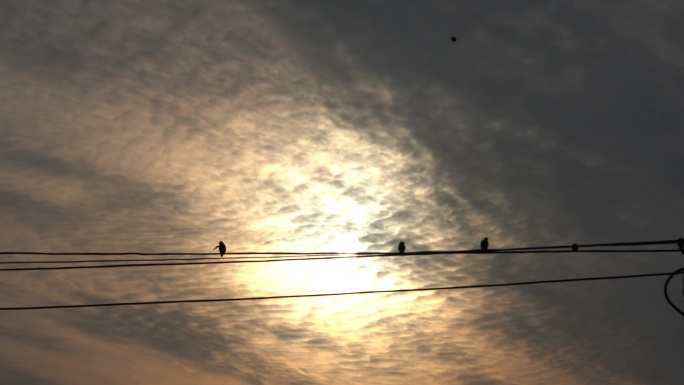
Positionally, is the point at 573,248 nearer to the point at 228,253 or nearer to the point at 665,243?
the point at 665,243

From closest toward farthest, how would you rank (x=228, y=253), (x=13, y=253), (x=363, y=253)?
(x=363, y=253) < (x=13, y=253) < (x=228, y=253)

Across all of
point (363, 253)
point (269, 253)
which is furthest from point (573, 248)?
point (269, 253)

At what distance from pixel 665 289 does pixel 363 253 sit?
8.65 m

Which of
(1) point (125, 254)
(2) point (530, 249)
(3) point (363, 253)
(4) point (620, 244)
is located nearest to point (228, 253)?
(1) point (125, 254)

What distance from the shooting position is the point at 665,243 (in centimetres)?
2420

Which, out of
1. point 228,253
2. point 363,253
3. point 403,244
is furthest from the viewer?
point 403,244

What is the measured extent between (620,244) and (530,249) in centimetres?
257

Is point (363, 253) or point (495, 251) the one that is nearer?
point (495, 251)

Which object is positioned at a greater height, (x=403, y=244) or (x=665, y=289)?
(x=403, y=244)

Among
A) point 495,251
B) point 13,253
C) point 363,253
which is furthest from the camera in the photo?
point 13,253

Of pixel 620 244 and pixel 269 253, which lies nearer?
pixel 620 244

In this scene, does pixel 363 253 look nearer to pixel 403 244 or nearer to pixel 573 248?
pixel 573 248

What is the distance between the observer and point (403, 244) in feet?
119

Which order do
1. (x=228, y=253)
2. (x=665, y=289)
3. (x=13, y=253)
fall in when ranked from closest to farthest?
(x=665, y=289), (x=13, y=253), (x=228, y=253)
